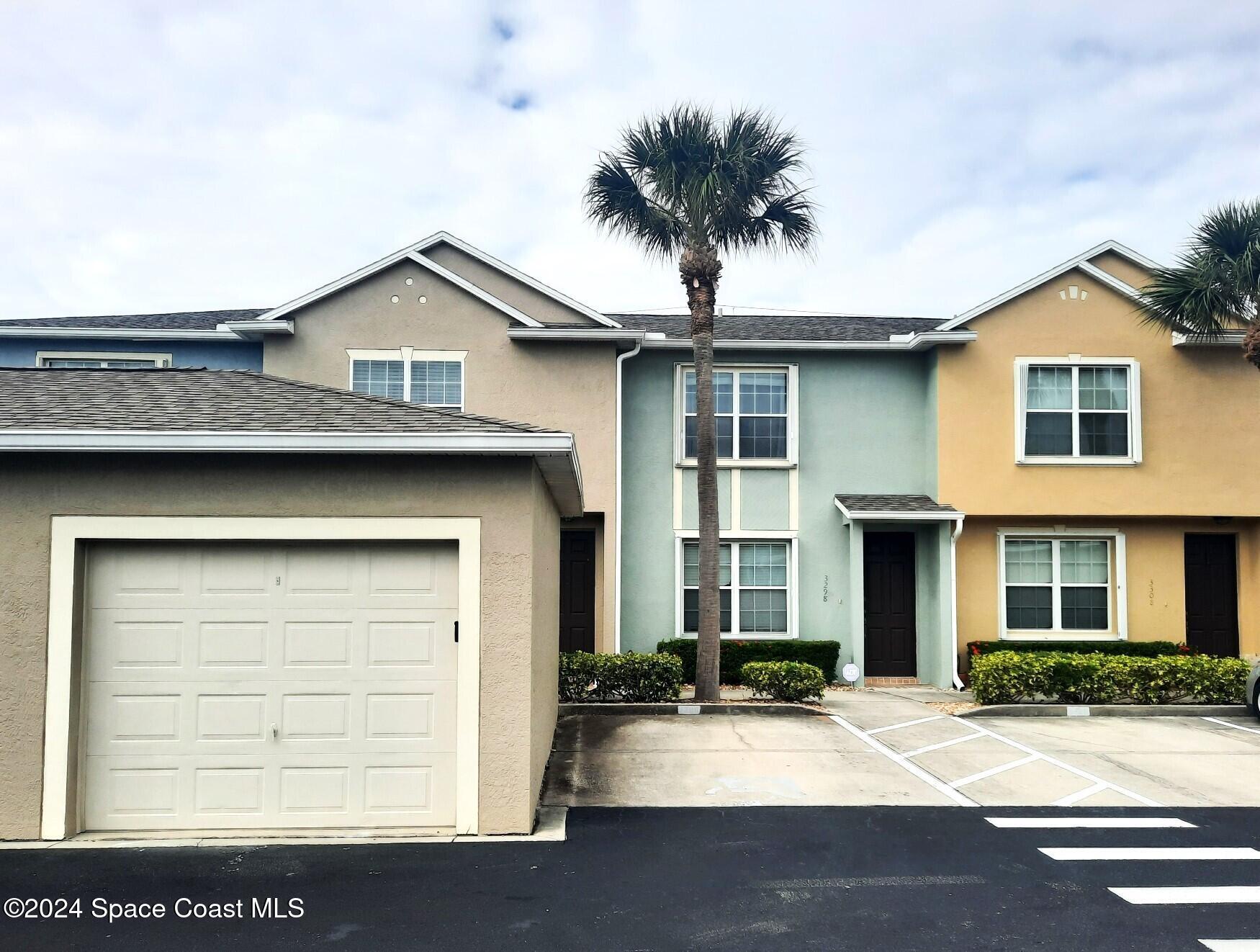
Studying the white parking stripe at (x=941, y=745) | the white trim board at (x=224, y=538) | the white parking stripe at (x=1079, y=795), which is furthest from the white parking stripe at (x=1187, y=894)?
the white trim board at (x=224, y=538)

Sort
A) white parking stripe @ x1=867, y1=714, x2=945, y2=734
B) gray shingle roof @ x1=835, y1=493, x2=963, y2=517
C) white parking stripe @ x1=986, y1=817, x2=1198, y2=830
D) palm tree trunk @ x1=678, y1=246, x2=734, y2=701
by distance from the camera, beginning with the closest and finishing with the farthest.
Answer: white parking stripe @ x1=986, y1=817, x2=1198, y2=830
white parking stripe @ x1=867, y1=714, x2=945, y2=734
palm tree trunk @ x1=678, y1=246, x2=734, y2=701
gray shingle roof @ x1=835, y1=493, x2=963, y2=517

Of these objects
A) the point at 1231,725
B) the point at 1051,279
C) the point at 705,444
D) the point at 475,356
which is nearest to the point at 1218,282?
the point at 1051,279

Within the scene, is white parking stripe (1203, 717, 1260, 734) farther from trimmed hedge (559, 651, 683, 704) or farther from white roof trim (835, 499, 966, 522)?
trimmed hedge (559, 651, 683, 704)

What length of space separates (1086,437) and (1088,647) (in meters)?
3.69

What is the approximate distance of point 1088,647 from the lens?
622 inches

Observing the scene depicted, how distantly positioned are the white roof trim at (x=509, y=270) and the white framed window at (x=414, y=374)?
6.25 feet

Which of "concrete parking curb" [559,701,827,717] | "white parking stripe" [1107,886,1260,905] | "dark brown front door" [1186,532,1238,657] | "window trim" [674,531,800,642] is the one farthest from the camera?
"dark brown front door" [1186,532,1238,657]

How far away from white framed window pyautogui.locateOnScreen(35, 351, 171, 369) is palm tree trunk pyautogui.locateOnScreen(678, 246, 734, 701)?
371 inches

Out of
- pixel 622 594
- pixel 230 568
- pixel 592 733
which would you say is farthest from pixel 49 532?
pixel 622 594

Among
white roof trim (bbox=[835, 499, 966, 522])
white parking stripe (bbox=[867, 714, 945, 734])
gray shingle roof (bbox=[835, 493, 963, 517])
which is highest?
gray shingle roof (bbox=[835, 493, 963, 517])

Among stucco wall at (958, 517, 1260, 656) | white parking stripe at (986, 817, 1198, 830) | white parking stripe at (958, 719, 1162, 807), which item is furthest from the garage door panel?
stucco wall at (958, 517, 1260, 656)

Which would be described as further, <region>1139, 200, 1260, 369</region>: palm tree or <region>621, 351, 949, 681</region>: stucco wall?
<region>621, 351, 949, 681</region>: stucco wall

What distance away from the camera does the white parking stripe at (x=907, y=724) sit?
1192 cm

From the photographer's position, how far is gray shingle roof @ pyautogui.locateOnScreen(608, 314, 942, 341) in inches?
661
